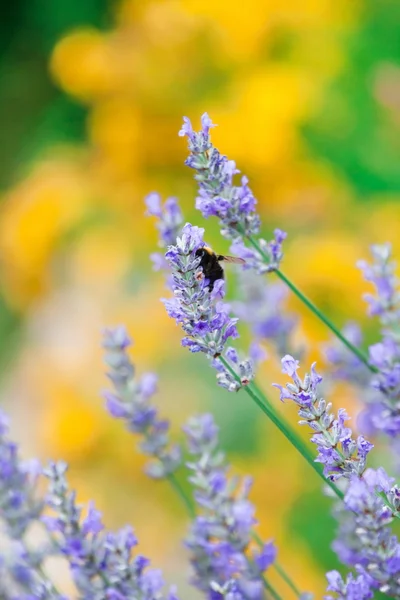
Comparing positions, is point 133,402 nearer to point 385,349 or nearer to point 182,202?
point 385,349

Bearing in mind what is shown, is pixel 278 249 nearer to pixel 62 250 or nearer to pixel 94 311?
pixel 94 311

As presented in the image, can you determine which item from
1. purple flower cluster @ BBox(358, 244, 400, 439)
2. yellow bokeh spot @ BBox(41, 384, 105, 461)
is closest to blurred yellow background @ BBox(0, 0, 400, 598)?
yellow bokeh spot @ BBox(41, 384, 105, 461)

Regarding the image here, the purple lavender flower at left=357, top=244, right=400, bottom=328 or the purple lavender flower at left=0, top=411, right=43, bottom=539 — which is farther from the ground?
the purple lavender flower at left=0, top=411, right=43, bottom=539

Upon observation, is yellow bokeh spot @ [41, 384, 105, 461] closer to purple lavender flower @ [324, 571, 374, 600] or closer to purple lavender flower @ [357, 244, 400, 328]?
purple lavender flower @ [357, 244, 400, 328]

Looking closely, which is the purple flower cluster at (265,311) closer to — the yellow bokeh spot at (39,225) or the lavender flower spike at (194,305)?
the lavender flower spike at (194,305)

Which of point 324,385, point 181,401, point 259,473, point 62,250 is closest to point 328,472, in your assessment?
point 324,385
